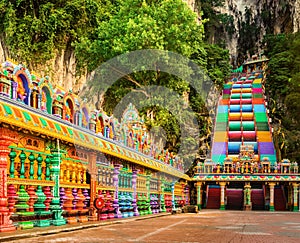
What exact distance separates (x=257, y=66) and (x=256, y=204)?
41.4m

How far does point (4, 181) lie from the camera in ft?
28.2

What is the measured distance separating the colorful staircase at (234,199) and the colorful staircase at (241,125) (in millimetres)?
2443

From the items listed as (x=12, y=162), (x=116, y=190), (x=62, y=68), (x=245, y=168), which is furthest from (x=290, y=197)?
(x=12, y=162)

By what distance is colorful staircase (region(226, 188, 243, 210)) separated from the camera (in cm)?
3456

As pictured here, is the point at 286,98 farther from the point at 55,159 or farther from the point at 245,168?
the point at 55,159

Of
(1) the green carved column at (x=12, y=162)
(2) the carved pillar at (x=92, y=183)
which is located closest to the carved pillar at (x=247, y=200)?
(2) the carved pillar at (x=92, y=183)

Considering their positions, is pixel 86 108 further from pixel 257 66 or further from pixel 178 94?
pixel 257 66

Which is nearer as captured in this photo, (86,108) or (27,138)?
(27,138)

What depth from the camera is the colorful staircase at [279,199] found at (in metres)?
32.9

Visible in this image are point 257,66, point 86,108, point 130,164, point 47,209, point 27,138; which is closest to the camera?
point 27,138

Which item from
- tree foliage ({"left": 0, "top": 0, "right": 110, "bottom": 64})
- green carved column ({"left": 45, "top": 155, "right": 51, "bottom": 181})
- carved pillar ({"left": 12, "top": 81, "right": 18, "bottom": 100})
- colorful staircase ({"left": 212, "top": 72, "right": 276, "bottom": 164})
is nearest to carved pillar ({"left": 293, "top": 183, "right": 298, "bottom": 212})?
colorful staircase ({"left": 212, "top": 72, "right": 276, "bottom": 164})

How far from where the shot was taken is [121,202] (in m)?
15.8

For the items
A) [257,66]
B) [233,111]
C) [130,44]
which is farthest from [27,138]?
[257,66]

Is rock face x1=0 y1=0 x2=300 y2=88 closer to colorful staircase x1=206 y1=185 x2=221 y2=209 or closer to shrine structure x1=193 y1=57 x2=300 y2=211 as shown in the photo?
shrine structure x1=193 y1=57 x2=300 y2=211
